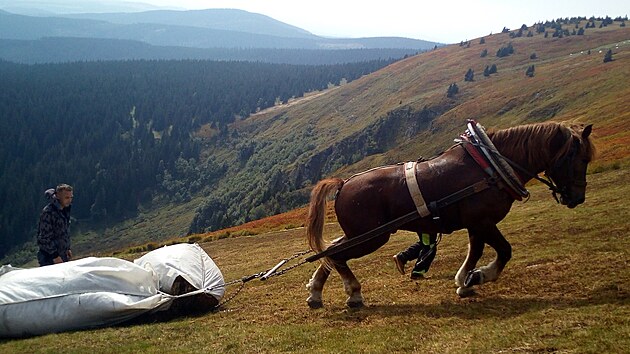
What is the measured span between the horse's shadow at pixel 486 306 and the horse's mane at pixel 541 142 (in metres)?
2.00

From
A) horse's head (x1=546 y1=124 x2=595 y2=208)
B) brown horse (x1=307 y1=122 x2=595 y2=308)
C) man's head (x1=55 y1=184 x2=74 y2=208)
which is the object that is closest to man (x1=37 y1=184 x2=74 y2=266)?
man's head (x1=55 y1=184 x2=74 y2=208)

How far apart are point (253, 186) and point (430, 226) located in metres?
114

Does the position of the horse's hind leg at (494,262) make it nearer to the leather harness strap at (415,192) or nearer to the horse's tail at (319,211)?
the leather harness strap at (415,192)

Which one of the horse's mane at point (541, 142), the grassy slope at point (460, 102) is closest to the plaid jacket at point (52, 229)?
the horse's mane at point (541, 142)

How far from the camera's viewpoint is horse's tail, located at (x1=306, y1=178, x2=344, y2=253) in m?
8.23

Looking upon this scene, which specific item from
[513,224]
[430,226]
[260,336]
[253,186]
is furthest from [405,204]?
[253,186]

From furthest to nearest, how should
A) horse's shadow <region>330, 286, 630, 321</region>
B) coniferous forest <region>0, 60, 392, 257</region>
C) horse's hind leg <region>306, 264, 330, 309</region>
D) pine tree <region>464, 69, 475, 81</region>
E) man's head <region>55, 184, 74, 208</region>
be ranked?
1. coniferous forest <region>0, 60, 392, 257</region>
2. pine tree <region>464, 69, 475, 81</region>
3. man's head <region>55, 184, 74, 208</region>
4. horse's hind leg <region>306, 264, 330, 309</region>
5. horse's shadow <region>330, 286, 630, 321</region>

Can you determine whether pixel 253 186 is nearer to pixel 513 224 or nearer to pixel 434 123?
pixel 434 123

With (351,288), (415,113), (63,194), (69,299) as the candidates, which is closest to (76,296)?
(69,299)

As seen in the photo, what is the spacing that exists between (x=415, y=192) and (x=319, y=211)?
65.2 inches

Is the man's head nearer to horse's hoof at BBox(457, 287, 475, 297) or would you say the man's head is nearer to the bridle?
horse's hoof at BBox(457, 287, 475, 297)

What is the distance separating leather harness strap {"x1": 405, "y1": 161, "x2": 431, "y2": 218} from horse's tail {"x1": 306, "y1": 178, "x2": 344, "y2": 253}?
116 cm

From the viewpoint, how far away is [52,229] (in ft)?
35.6

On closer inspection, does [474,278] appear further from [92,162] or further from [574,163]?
[92,162]
